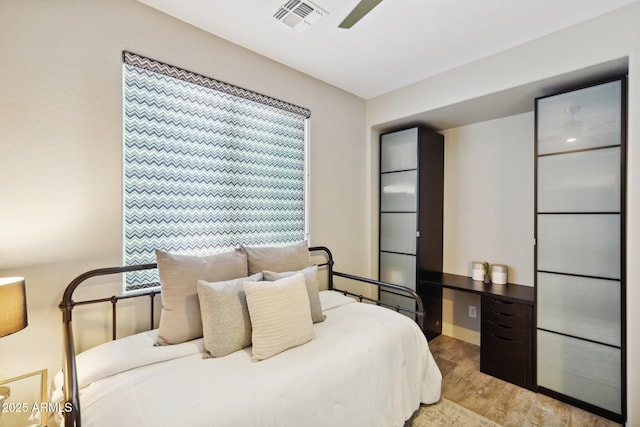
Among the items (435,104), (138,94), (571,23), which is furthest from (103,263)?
(571,23)

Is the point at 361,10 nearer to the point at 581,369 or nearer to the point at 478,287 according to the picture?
the point at 478,287

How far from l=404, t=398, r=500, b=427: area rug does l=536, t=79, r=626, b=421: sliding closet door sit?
717 millimetres

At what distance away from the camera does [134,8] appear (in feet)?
5.71

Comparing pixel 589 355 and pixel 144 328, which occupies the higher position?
pixel 144 328

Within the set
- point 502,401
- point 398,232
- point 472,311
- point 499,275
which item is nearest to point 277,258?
point 398,232

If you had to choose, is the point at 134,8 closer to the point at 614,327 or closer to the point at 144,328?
the point at 144,328

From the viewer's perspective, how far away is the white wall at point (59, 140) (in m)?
1.40

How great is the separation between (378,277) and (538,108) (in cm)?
216

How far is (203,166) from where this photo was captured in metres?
2.07

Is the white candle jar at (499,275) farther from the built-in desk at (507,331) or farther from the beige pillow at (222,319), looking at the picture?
the beige pillow at (222,319)


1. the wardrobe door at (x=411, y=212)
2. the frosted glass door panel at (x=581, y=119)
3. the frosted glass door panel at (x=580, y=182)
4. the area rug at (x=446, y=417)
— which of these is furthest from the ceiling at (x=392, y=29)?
the area rug at (x=446, y=417)

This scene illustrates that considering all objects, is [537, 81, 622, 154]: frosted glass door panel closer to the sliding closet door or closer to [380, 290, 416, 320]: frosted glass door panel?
the sliding closet door

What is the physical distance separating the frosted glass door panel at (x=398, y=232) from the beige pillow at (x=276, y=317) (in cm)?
168

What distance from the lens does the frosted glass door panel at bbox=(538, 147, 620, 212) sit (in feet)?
6.23
